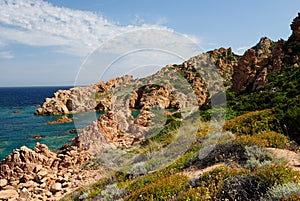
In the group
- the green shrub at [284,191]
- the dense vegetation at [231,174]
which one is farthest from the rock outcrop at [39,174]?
the green shrub at [284,191]

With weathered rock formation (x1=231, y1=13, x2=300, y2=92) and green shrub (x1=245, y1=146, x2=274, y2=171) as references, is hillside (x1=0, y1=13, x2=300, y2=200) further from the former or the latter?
weathered rock formation (x1=231, y1=13, x2=300, y2=92)

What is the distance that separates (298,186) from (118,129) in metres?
20.0

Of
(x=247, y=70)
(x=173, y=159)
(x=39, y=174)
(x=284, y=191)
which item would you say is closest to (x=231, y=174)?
(x=284, y=191)

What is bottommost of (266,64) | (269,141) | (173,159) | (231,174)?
(173,159)

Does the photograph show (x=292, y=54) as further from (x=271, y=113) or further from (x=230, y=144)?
(x=230, y=144)

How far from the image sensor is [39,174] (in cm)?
1377

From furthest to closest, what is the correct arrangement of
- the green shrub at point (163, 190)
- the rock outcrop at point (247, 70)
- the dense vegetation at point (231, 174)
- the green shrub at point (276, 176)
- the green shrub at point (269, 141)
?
1. the rock outcrop at point (247, 70)
2. the green shrub at point (269, 141)
3. the green shrub at point (163, 190)
4. the dense vegetation at point (231, 174)
5. the green shrub at point (276, 176)

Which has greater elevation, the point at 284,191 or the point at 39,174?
the point at 284,191

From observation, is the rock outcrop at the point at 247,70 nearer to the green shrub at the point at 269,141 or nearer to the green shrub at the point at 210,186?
the green shrub at the point at 269,141

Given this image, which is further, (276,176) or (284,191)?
(276,176)

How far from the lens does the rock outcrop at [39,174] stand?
1190 centimetres

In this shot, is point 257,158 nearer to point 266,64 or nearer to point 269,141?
point 269,141

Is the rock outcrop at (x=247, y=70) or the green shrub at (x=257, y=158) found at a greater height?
the rock outcrop at (x=247, y=70)

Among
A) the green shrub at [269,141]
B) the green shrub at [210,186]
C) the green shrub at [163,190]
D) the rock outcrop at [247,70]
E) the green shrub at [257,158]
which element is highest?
the rock outcrop at [247,70]
